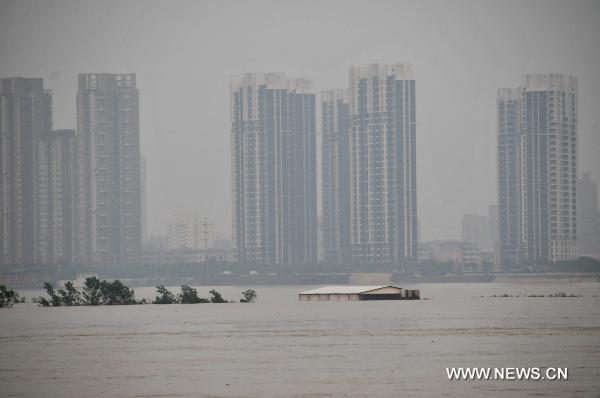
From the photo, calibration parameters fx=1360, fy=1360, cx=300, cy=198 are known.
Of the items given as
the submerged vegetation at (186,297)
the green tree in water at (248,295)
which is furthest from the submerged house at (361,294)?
the submerged vegetation at (186,297)

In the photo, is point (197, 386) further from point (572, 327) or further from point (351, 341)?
point (572, 327)

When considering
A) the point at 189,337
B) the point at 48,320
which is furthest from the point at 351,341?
the point at 48,320

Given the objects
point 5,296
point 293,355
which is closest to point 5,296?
point 5,296

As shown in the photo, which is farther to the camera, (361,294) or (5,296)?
(361,294)

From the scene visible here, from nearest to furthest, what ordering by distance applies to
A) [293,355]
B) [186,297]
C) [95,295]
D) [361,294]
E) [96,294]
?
[293,355]
[95,295]
[96,294]
[186,297]
[361,294]

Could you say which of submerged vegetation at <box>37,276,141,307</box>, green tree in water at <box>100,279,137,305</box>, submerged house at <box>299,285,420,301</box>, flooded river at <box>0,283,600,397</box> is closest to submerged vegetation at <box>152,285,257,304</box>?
green tree in water at <box>100,279,137,305</box>

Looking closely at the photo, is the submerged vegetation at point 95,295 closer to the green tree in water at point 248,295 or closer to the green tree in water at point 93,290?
the green tree in water at point 93,290

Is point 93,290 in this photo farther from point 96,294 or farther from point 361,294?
point 361,294

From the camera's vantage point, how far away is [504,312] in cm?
10206

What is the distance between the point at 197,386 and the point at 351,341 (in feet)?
70.8

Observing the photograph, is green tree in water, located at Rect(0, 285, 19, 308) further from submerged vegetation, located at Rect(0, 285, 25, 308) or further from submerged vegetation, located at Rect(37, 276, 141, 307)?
submerged vegetation, located at Rect(37, 276, 141, 307)

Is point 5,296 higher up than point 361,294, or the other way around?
point 5,296

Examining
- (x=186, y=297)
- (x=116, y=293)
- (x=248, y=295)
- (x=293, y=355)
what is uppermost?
(x=293, y=355)

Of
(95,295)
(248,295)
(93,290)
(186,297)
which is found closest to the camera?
(93,290)
